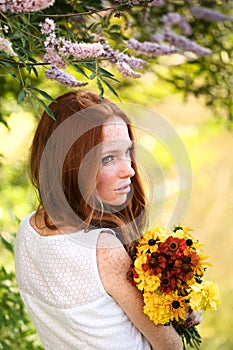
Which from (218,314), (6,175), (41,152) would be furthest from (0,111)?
(218,314)

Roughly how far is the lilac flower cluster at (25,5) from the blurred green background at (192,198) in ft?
3.21

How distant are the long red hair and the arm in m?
0.06

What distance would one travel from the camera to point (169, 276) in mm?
1470

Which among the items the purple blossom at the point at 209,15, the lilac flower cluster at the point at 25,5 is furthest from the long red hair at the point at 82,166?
the purple blossom at the point at 209,15

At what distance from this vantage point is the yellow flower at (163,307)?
145 centimetres

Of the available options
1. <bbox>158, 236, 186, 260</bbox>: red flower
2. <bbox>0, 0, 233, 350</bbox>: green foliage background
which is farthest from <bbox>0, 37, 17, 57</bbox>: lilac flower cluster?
<bbox>158, 236, 186, 260</bbox>: red flower

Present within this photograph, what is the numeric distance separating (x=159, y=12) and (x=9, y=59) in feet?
4.50

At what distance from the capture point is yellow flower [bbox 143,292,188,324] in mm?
1454

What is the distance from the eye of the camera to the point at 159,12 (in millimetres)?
2807

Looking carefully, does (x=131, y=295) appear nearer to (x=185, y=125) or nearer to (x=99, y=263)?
(x=99, y=263)

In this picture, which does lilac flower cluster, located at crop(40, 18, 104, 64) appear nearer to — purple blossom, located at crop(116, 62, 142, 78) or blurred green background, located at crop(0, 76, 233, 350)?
purple blossom, located at crop(116, 62, 142, 78)

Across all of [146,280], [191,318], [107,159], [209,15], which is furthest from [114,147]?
[209,15]

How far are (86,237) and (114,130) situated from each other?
22 cm

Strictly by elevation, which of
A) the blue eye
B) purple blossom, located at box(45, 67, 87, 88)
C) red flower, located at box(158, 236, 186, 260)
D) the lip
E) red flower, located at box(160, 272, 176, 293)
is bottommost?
red flower, located at box(160, 272, 176, 293)
